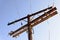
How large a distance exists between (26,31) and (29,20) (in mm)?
902

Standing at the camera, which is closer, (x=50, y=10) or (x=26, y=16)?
(x=50, y=10)

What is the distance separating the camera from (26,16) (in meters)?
29.1

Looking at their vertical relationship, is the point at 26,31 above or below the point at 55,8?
below

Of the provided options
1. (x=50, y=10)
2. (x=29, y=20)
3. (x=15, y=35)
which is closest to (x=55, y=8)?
(x=50, y=10)

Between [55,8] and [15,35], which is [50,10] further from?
[15,35]

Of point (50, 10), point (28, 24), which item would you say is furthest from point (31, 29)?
point (50, 10)

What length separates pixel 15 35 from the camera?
1189 inches

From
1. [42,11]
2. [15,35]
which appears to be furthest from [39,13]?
[15,35]

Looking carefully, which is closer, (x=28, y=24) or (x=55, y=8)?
(x=55, y=8)

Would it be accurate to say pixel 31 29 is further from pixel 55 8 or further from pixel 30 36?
pixel 55 8

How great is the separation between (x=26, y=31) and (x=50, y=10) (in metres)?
2.83

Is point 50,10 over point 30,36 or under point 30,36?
over

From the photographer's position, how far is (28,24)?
94.8 feet

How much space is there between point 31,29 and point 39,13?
150 cm
